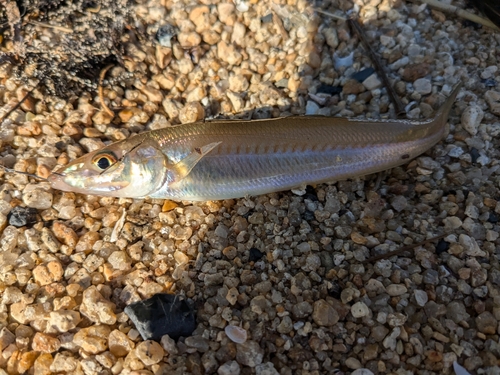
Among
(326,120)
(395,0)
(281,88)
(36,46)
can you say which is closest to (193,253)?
(326,120)

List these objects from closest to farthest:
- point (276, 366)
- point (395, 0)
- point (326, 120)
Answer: point (276, 366) < point (326, 120) < point (395, 0)

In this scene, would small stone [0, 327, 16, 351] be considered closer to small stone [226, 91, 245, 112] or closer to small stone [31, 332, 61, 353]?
small stone [31, 332, 61, 353]

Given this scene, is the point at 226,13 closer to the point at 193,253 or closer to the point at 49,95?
the point at 49,95

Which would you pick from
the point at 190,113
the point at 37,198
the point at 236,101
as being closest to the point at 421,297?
the point at 236,101

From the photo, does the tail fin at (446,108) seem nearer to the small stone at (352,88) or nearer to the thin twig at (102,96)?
the small stone at (352,88)

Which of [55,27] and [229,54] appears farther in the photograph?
[229,54]

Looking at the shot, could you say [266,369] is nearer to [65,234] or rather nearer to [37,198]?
[65,234]
